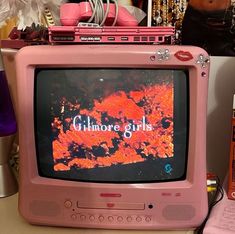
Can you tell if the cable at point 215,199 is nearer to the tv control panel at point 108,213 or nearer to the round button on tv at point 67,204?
the tv control panel at point 108,213

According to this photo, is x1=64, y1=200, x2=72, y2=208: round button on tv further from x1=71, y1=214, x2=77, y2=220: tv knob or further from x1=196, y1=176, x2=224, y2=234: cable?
x1=196, y1=176, x2=224, y2=234: cable

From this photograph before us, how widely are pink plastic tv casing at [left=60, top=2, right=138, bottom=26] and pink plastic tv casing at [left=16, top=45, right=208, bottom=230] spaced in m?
0.12

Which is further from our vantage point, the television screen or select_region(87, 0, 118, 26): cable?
select_region(87, 0, 118, 26): cable

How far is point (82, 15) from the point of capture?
2.93 ft

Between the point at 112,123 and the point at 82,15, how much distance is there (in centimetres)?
28

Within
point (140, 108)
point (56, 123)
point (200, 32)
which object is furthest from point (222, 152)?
point (56, 123)

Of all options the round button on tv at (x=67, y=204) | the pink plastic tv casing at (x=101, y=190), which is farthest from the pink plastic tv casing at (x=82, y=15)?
the round button on tv at (x=67, y=204)

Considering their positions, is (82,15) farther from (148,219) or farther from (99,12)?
(148,219)

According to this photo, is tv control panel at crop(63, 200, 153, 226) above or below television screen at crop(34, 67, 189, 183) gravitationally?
below

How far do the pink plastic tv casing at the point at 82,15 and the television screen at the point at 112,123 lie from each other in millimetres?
149

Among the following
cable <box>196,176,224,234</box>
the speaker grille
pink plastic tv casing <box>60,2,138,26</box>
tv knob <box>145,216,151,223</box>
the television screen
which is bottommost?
cable <box>196,176,224,234</box>

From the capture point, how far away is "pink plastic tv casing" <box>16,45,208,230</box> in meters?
0.77

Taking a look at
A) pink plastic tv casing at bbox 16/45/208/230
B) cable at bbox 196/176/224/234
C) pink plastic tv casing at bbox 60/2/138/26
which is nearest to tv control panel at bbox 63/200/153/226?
pink plastic tv casing at bbox 16/45/208/230

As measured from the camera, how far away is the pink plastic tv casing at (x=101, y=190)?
2.54ft
